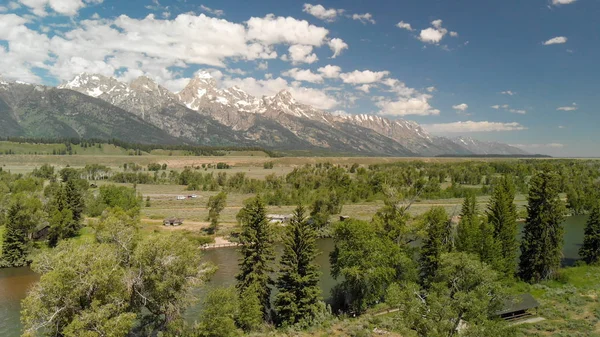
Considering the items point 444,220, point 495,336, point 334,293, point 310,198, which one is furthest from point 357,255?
point 310,198

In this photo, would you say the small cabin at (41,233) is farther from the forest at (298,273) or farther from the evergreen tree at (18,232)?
the evergreen tree at (18,232)

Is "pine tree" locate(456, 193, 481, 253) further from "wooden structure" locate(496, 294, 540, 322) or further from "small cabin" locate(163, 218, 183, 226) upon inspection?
"small cabin" locate(163, 218, 183, 226)

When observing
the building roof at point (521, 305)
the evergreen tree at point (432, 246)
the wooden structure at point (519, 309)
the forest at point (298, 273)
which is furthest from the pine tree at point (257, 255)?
the wooden structure at point (519, 309)

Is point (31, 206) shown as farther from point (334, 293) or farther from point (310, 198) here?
point (310, 198)

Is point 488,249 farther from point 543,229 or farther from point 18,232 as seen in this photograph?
point 18,232

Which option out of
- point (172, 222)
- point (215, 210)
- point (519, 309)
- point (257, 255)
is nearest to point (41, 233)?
point (172, 222)

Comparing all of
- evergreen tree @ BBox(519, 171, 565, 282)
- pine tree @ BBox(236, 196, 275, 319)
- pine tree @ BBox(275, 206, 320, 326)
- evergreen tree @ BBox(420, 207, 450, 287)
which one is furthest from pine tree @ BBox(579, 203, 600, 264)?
pine tree @ BBox(236, 196, 275, 319)
